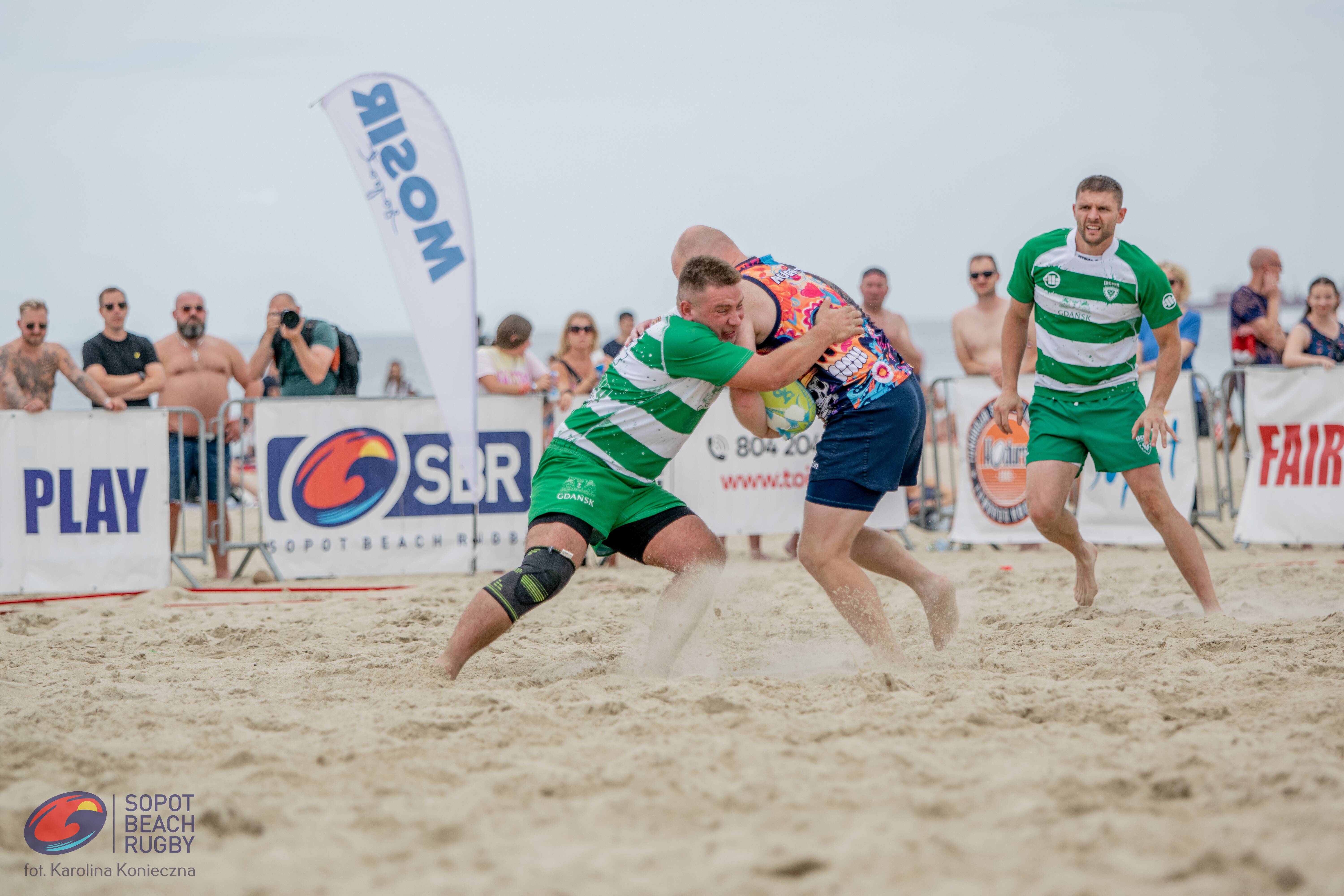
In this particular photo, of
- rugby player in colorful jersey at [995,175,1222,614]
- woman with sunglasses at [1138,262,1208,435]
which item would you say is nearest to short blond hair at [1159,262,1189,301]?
woman with sunglasses at [1138,262,1208,435]

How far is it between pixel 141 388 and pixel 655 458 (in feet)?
16.0

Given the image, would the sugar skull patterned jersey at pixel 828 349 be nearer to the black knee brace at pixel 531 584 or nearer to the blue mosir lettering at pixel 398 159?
the black knee brace at pixel 531 584

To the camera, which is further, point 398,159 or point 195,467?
point 195,467

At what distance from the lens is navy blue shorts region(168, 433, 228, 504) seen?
713 cm

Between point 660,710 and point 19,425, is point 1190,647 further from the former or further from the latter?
point 19,425

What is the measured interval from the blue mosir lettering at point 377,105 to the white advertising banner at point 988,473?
414 centimetres

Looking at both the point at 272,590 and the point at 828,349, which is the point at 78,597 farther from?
the point at 828,349

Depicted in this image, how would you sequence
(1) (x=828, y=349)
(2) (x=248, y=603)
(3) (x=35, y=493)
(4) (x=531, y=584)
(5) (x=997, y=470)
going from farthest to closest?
(5) (x=997, y=470) → (3) (x=35, y=493) → (2) (x=248, y=603) → (1) (x=828, y=349) → (4) (x=531, y=584)

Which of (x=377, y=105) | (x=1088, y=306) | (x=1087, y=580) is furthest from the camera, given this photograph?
(x=377, y=105)

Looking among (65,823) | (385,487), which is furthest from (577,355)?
(65,823)

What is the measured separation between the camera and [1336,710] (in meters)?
2.97

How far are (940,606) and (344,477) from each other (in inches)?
169

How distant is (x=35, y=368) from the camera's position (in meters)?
7.06

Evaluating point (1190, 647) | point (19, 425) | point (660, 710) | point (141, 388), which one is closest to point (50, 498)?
point (19, 425)
